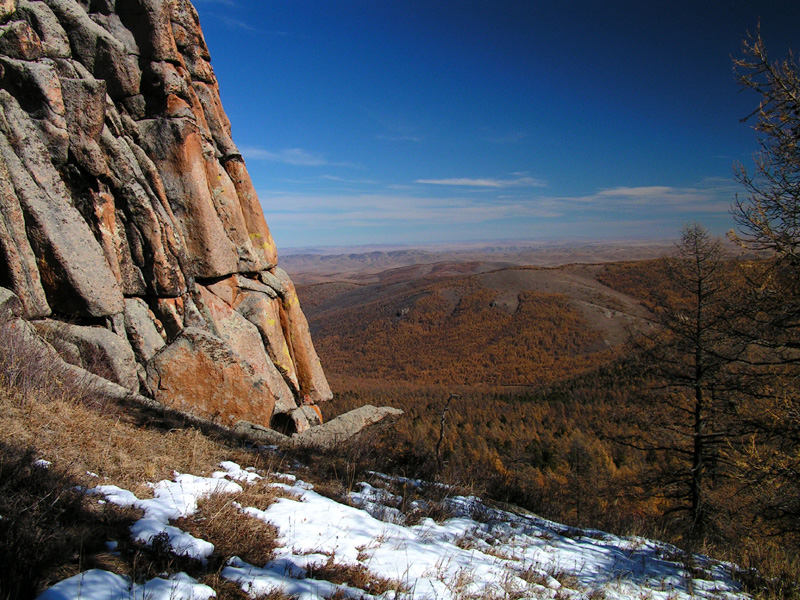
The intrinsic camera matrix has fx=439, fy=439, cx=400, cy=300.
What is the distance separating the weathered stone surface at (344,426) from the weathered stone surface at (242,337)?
5.56 feet

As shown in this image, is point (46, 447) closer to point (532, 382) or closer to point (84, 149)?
point (84, 149)

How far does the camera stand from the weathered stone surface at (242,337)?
42.2 ft

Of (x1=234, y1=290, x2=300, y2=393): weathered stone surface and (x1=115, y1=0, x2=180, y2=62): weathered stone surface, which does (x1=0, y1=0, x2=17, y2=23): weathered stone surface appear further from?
(x1=234, y1=290, x2=300, y2=393): weathered stone surface

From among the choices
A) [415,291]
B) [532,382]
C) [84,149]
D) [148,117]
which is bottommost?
[532,382]

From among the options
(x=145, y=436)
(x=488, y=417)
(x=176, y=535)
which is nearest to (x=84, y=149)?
(x=145, y=436)

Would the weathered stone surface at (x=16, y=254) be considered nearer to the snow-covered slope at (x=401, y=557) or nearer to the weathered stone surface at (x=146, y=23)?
the snow-covered slope at (x=401, y=557)

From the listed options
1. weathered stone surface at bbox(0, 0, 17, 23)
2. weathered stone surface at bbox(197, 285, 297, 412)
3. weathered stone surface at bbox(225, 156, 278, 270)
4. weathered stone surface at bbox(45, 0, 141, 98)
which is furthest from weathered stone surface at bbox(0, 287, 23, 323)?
weathered stone surface at bbox(225, 156, 278, 270)

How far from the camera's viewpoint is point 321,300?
6481 inches

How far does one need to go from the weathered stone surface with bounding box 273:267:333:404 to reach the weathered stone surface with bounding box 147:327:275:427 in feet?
18.7

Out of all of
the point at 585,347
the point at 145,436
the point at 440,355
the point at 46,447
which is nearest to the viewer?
the point at 46,447

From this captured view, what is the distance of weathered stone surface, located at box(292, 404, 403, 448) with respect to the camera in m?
10.5

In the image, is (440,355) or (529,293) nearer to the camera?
(440,355)

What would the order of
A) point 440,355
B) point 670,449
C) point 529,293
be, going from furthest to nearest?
point 529,293 → point 440,355 → point 670,449

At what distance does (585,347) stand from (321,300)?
101528 mm
